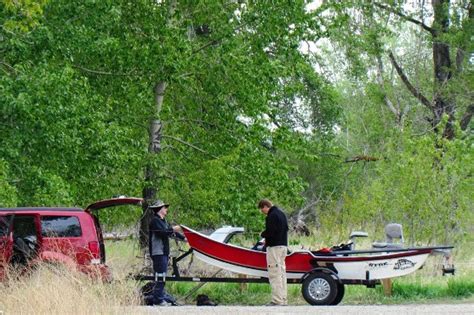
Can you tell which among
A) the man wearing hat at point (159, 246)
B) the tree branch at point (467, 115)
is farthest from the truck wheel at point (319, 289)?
the tree branch at point (467, 115)

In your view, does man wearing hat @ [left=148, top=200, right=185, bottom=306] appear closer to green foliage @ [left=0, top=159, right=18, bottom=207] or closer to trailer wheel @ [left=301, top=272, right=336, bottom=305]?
trailer wheel @ [left=301, top=272, right=336, bottom=305]

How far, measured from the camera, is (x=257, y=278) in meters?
20.4

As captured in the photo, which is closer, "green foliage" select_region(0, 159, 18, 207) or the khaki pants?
the khaki pants

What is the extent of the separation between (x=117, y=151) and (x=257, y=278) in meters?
5.80

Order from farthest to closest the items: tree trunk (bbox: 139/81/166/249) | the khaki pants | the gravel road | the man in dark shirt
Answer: tree trunk (bbox: 139/81/166/249), the khaki pants, the man in dark shirt, the gravel road

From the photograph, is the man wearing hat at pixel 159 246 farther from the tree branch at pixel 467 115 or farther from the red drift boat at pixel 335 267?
the tree branch at pixel 467 115

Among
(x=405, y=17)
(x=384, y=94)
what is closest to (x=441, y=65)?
(x=405, y=17)

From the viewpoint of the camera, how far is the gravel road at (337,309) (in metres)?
17.0

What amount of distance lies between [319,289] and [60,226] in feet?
15.2

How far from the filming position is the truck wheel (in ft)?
64.0

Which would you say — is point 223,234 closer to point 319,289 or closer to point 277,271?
point 277,271

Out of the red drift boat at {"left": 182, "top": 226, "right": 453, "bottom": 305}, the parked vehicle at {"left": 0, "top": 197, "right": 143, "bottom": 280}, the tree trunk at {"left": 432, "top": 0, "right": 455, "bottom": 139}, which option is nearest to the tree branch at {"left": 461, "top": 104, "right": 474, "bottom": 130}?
the tree trunk at {"left": 432, "top": 0, "right": 455, "bottom": 139}

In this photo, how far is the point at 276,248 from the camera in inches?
758

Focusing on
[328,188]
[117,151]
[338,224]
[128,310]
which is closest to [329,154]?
[328,188]
